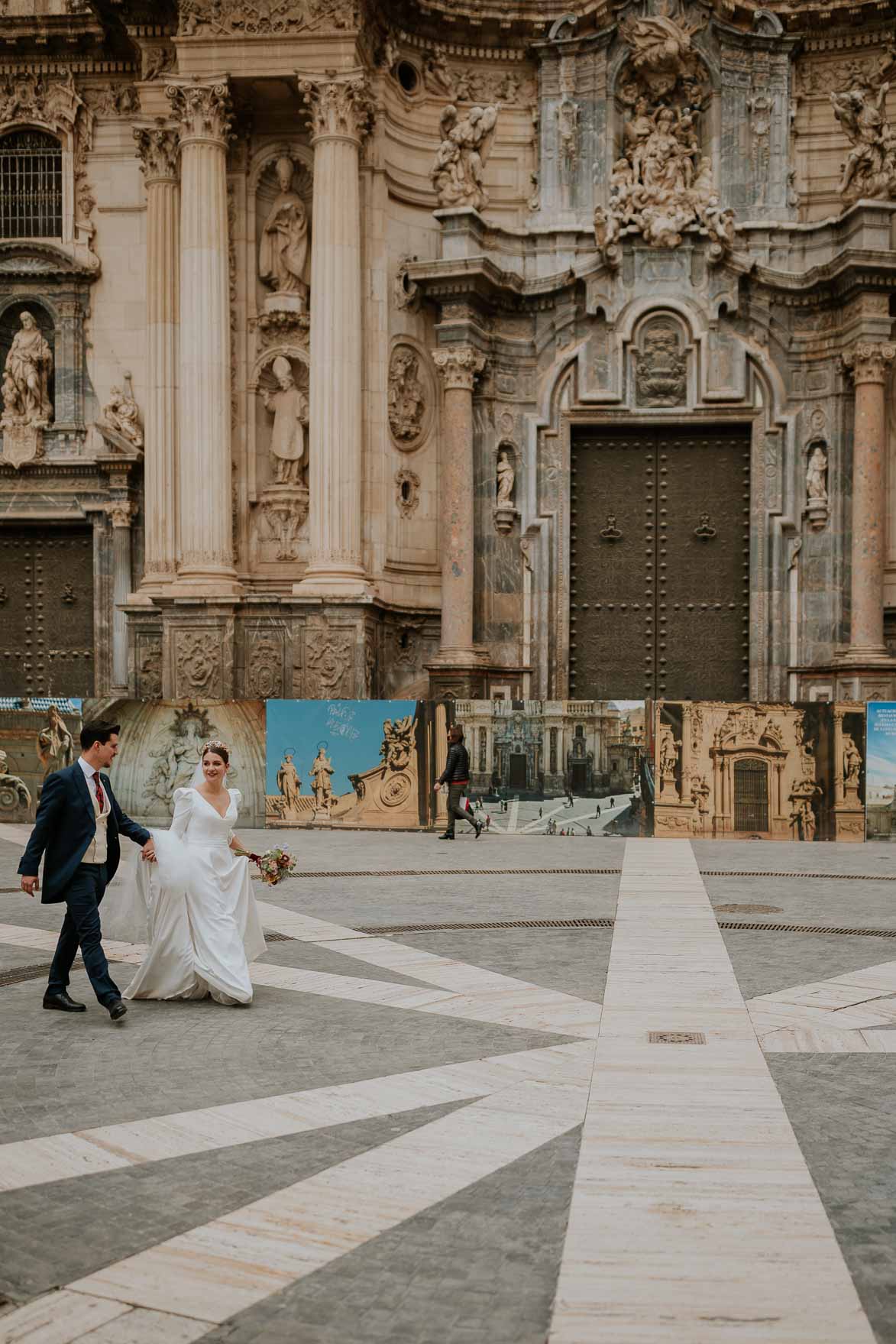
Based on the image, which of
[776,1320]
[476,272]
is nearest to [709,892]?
[776,1320]

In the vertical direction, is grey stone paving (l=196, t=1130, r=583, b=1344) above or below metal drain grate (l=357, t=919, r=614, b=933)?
above

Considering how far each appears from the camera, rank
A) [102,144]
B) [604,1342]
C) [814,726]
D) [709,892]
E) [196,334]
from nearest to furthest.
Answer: [604,1342] → [709,892] → [814,726] → [196,334] → [102,144]

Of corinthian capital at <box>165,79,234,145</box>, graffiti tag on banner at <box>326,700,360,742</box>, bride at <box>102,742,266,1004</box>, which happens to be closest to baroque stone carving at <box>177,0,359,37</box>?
corinthian capital at <box>165,79,234,145</box>

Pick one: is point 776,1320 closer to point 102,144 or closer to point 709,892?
point 709,892

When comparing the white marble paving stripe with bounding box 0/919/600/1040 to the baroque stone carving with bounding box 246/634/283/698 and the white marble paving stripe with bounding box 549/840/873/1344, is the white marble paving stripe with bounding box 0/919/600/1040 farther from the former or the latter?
the baroque stone carving with bounding box 246/634/283/698

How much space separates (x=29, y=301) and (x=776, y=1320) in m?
25.2

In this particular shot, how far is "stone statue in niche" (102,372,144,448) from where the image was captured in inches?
996

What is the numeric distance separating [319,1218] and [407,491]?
2140 centimetres

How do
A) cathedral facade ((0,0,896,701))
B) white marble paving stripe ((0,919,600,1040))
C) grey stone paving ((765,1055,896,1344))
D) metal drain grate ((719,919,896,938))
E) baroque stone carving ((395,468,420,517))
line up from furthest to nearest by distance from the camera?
baroque stone carving ((395,468,420,517))
cathedral facade ((0,0,896,701))
metal drain grate ((719,919,896,938))
white marble paving stripe ((0,919,600,1040))
grey stone paving ((765,1055,896,1344))

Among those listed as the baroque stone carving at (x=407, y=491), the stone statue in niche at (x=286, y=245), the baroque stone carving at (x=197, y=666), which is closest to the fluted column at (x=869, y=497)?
the baroque stone carving at (x=407, y=491)

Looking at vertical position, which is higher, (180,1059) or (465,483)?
(465,483)

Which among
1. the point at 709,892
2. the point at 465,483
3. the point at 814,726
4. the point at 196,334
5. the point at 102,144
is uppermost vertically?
→ the point at 102,144

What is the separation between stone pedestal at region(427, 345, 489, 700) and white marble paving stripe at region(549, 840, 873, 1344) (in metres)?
16.4

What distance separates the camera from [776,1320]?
430 centimetres
